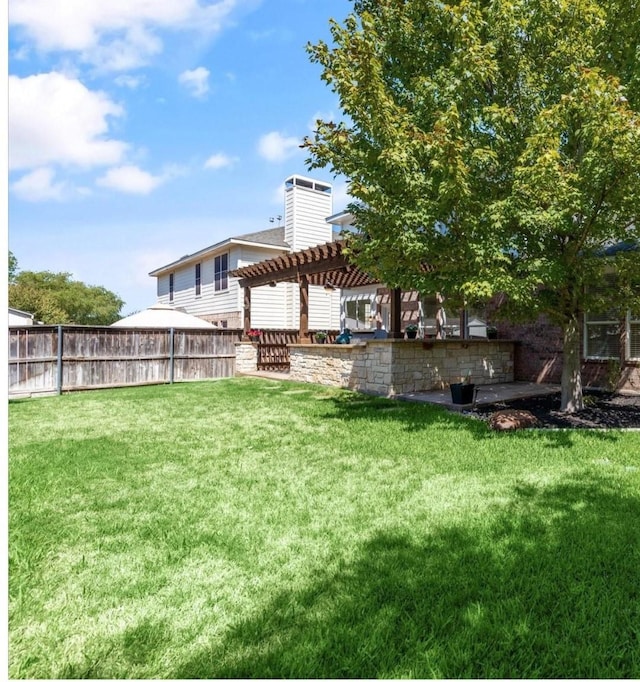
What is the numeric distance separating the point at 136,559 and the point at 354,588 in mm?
1455

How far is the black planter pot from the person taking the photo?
827cm

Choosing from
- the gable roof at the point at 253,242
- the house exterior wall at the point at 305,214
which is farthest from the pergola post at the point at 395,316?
the gable roof at the point at 253,242

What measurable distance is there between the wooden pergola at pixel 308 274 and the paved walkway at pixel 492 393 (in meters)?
1.53

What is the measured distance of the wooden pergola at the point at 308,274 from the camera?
1024cm

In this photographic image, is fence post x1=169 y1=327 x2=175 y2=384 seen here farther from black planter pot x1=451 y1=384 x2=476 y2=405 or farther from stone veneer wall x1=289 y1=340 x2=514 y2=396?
black planter pot x1=451 y1=384 x2=476 y2=405

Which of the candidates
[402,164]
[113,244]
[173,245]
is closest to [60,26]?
[402,164]

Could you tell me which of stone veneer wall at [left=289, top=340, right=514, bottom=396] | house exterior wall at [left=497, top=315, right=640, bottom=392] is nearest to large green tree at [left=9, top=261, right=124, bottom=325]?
stone veneer wall at [left=289, top=340, right=514, bottom=396]

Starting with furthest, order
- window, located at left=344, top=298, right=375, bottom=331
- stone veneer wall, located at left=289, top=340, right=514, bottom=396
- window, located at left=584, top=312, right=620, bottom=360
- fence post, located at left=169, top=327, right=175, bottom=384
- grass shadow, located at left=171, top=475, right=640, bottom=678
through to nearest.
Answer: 1. window, located at left=344, top=298, right=375, bottom=331
2. fence post, located at left=169, top=327, right=175, bottom=384
3. window, located at left=584, top=312, right=620, bottom=360
4. stone veneer wall, located at left=289, top=340, right=514, bottom=396
5. grass shadow, located at left=171, top=475, right=640, bottom=678

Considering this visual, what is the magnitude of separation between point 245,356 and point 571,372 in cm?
1023

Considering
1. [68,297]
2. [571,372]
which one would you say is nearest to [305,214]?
[571,372]

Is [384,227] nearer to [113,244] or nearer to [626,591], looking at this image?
[626,591]

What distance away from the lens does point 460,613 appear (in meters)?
2.23

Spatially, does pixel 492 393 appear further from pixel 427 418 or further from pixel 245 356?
pixel 245 356

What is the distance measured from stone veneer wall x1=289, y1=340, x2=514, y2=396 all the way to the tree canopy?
2902 cm
